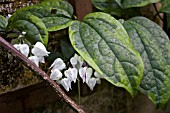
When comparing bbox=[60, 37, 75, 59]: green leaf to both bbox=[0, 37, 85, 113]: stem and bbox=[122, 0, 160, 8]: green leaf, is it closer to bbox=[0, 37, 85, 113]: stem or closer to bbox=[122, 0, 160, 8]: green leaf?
bbox=[122, 0, 160, 8]: green leaf

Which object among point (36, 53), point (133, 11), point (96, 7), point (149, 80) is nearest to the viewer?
point (36, 53)

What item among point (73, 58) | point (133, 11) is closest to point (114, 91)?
point (133, 11)

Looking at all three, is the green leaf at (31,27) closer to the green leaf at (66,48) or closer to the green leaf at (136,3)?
the green leaf at (66,48)

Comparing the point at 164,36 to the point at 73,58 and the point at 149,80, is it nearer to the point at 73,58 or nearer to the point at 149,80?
the point at 149,80

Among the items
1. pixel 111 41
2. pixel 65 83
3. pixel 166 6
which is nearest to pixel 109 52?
pixel 111 41

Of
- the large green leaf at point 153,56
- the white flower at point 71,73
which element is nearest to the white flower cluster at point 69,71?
the white flower at point 71,73

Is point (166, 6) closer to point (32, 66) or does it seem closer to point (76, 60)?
point (76, 60)

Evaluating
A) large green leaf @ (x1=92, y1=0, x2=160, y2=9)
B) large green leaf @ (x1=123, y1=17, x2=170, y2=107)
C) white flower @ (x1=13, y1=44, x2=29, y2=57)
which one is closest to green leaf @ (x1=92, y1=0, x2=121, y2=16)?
large green leaf @ (x1=92, y1=0, x2=160, y2=9)
